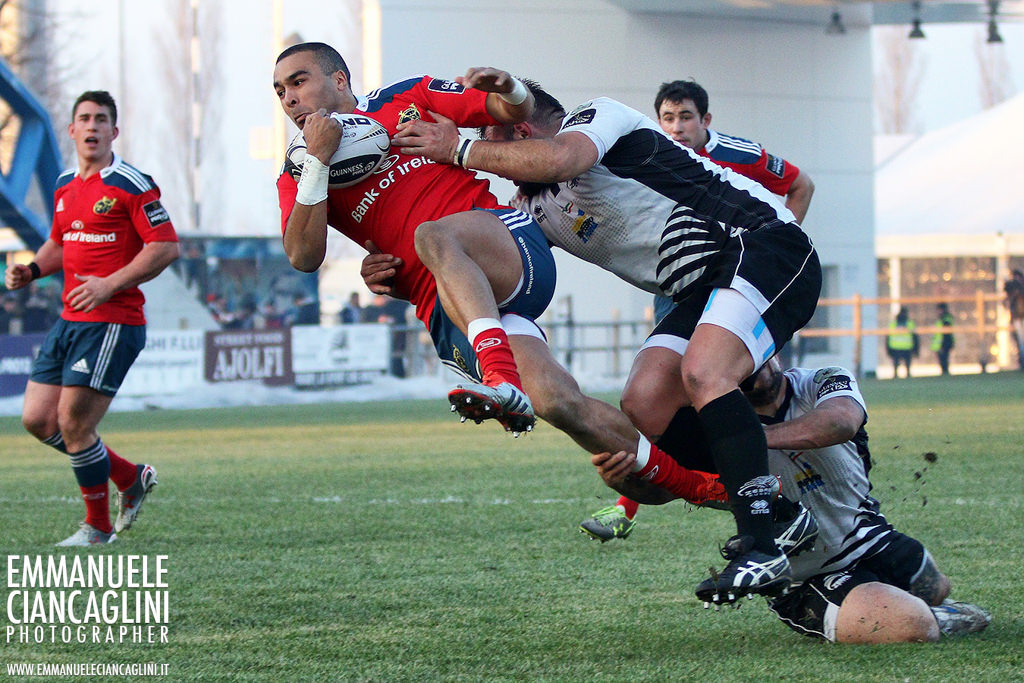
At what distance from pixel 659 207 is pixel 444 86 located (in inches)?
38.0

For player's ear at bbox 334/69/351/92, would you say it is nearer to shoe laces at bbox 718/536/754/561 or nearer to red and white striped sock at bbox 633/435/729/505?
red and white striped sock at bbox 633/435/729/505

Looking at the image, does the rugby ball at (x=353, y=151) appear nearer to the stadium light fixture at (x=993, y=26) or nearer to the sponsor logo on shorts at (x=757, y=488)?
the sponsor logo on shorts at (x=757, y=488)

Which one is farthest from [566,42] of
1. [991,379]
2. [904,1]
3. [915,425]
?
[915,425]

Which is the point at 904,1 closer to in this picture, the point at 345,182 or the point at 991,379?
the point at 991,379

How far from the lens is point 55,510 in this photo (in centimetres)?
872

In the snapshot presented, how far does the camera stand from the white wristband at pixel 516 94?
4.78 meters

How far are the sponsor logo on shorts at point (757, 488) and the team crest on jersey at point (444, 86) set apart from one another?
186 centimetres

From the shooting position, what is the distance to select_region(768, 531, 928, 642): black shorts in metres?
4.67

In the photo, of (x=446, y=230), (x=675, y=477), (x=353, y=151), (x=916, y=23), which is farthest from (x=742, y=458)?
(x=916, y=23)

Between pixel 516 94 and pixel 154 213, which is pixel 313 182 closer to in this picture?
pixel 516 94

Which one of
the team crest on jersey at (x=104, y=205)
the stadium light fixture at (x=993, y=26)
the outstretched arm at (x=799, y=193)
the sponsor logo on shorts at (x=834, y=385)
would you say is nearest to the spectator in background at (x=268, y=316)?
the stadium light fixture at (x=993, y=26)

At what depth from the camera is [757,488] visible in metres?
4.48

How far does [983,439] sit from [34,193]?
26137 millimetres

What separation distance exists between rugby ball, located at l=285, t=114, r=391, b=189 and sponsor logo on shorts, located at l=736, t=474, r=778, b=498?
1807mm
